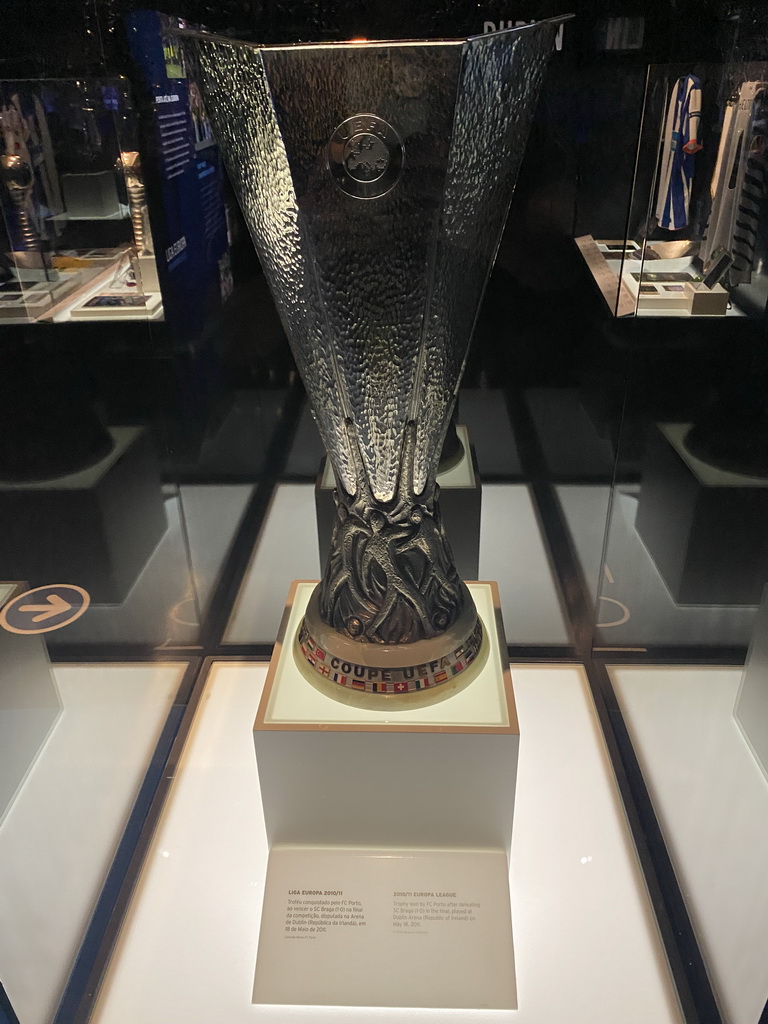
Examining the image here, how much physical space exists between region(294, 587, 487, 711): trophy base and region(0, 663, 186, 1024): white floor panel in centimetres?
53

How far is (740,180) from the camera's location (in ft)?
3.40

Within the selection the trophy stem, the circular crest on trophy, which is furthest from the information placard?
the circular crest on trophy

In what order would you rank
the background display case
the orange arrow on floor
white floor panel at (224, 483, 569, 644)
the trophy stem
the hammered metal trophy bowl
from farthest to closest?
1. white floor panel at (224, 483, 569, 644)
2. the orange arrow on floor
3. the background display case
4. the trophy stem
5. the hammered metal trophy bowl

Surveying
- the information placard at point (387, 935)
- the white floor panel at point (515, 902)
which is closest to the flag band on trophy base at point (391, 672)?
the information placard at point (387, 935)

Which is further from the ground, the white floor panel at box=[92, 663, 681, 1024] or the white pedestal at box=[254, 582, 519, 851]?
the white pedestal at box=[254, 582, 519, 851]

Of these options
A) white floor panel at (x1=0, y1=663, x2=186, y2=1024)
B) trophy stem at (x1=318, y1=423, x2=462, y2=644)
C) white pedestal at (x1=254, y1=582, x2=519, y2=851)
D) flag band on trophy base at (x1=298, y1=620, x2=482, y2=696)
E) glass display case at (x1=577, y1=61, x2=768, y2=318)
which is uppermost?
glass display case at (x1=577, y1=61, x2=768, y2=318)

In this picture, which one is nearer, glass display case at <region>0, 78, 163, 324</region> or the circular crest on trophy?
the circular crest on trophy

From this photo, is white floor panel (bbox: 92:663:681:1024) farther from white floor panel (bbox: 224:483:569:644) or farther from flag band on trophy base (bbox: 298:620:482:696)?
flag band on trophy base (bbox: 298:620:482:696)

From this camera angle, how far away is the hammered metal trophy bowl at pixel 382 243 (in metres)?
0.69

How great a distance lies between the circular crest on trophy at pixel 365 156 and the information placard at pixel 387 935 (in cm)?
94

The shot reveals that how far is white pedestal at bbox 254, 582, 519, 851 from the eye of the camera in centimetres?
105

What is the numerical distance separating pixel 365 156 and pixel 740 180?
621 millimetres

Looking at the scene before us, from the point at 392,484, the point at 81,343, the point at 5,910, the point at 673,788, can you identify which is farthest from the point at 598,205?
the point at 5,910

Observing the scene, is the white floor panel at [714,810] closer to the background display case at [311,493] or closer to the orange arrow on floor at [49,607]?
the background display case at [311,493]
